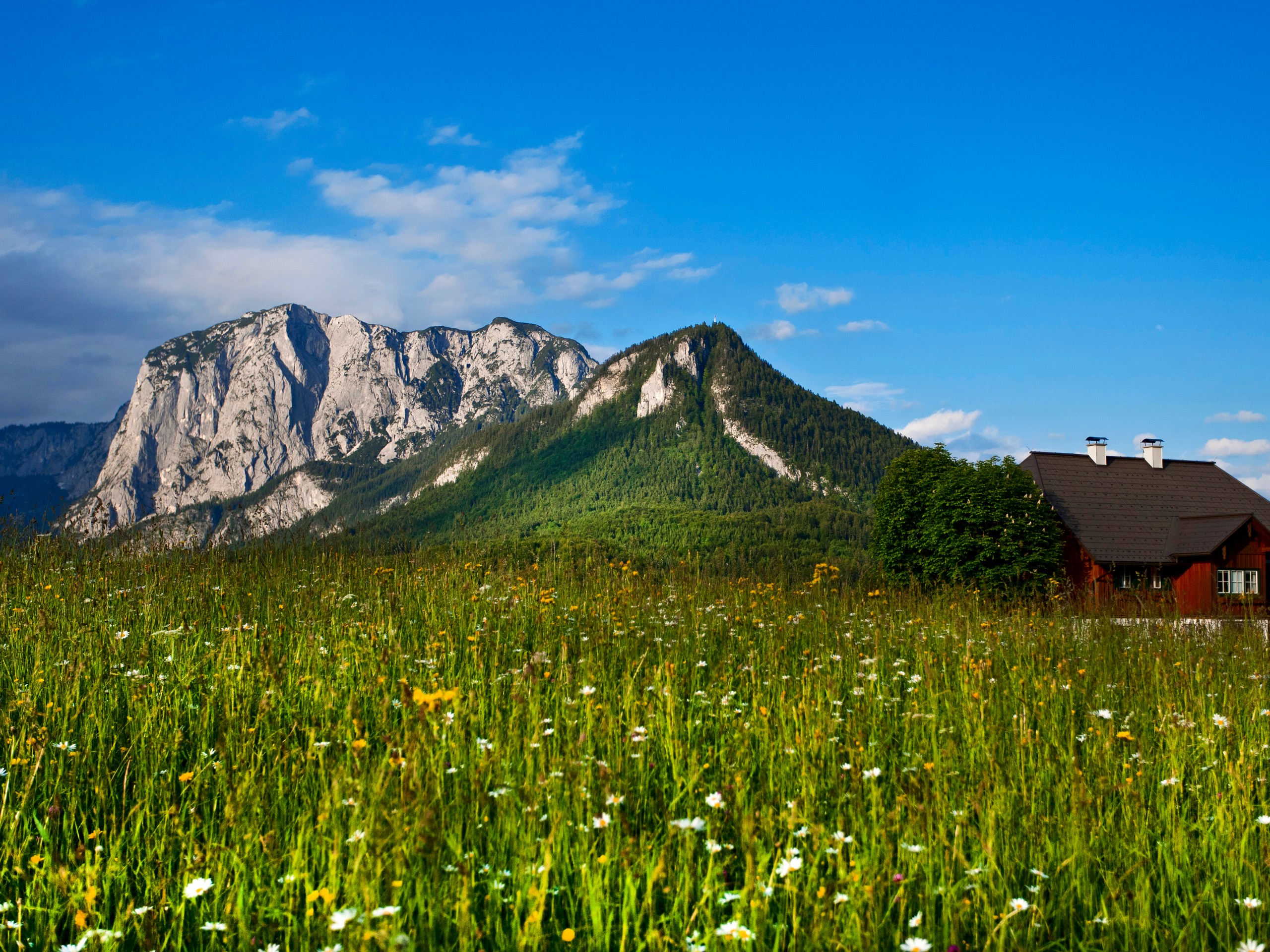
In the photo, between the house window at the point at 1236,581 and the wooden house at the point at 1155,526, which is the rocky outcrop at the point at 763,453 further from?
the house window at the point at 1236,581

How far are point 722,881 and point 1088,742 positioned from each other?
3.32m

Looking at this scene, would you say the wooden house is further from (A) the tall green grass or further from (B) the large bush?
(A) the tall green grass

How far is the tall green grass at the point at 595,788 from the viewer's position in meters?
2.65

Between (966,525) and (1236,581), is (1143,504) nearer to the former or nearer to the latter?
(1236,581)

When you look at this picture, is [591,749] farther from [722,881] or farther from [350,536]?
[350,536]

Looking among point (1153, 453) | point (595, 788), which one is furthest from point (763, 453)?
point (595, 788)

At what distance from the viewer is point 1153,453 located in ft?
143

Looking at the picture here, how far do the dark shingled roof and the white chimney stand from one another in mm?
243

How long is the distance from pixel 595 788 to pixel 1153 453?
4981cm

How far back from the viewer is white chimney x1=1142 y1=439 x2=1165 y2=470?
142ft

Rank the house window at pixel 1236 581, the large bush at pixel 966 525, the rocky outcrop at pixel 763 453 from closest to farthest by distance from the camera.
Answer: the large bush at pixel 966 525 → the house window at pixel 1236 581 → the rocky outcrop at pixel 763 453

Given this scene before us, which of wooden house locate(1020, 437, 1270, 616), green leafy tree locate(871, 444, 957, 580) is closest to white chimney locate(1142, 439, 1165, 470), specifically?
Result: wooden house locate(1020, 437, 1270, 616)

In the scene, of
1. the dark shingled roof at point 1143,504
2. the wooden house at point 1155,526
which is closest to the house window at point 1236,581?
the wooden house at point 1155,526

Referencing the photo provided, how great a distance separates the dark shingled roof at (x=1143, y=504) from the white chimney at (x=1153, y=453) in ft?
0.80
